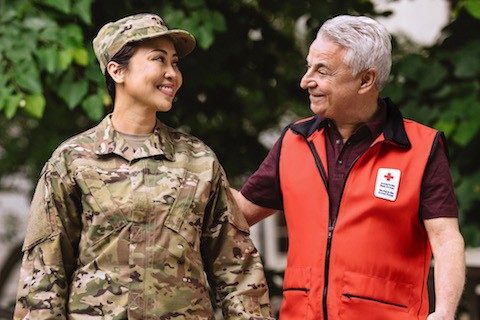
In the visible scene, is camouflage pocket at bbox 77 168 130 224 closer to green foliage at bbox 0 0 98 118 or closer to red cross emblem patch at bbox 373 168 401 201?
red cross emblem patch at bbox 373 168 401 201

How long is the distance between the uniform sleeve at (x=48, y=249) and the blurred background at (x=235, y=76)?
188 centimetres

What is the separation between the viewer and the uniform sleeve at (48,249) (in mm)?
4105

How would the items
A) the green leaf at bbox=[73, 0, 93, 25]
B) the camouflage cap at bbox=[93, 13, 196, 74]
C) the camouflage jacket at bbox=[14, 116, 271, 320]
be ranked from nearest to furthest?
the camouflage jacket at bbox=[14, 116, 271, 320]
the camouflage cap at bbox=[93, 13, 196, 74]
the green leaf at bbox=[73, 0, 93, 25]

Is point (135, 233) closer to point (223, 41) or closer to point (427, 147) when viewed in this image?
point (427, 147)

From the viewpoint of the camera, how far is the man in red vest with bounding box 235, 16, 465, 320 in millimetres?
4312

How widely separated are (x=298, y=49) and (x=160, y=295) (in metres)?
4.11

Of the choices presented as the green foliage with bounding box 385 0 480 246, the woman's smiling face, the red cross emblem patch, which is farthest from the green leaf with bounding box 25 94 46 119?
the red cross emblem patch

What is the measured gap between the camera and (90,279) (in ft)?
13.5

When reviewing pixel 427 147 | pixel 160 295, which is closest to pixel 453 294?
pixel 427 147

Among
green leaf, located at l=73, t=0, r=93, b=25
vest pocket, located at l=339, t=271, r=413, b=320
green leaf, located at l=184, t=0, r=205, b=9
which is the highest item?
green leaf, located at l=184, t=0, r=205, b=9

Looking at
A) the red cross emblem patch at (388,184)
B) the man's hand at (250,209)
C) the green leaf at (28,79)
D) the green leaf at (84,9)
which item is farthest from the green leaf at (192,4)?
the red cross emblem patch at (388,184)

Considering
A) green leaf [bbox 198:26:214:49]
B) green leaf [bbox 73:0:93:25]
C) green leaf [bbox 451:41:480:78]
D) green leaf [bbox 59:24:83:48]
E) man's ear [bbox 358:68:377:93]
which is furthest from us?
green leaf [bbox 451:41:480:78]

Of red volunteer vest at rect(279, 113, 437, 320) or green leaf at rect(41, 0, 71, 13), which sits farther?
green leaf at rect(41, 0, 71, 13)

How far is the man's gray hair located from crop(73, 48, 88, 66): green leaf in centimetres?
205
